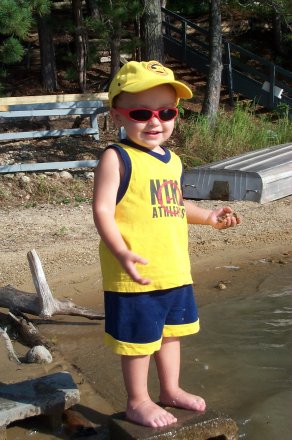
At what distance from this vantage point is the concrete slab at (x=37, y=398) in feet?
11.4

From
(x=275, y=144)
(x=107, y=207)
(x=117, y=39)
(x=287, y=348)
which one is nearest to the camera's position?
(x=107, y=207)

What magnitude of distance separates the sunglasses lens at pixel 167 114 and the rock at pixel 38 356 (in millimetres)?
1878

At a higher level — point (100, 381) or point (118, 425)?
point (118, 425)

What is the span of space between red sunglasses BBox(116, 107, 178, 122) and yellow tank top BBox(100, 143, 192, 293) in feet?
0.42

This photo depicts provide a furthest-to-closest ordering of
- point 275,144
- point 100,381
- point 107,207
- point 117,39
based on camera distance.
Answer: point 117,39
point 275,144
point 100,381
point 107,207

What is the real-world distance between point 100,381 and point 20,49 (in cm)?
915

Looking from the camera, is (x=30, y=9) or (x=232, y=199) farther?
(x=30, y=9)

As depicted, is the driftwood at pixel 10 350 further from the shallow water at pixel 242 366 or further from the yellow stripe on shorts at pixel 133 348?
the yellow stripe on shorts at pixel 133 348

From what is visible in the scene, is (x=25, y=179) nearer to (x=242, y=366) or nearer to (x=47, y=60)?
(x=242, y=366)

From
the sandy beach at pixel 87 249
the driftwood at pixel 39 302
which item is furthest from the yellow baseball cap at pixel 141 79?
the driftwood at pixel 39 302

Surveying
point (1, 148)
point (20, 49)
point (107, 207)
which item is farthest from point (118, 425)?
point (20, 49)

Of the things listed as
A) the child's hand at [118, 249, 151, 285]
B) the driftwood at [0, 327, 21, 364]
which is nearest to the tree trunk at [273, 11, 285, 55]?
the driftwood at [0, 327, 21, 364]

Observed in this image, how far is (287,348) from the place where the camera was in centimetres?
484

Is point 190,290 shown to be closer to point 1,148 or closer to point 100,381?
point 100,381
